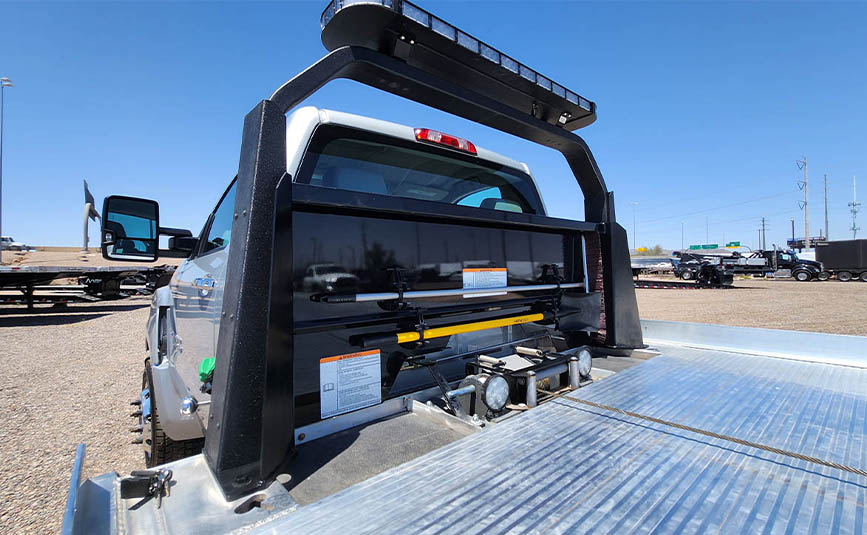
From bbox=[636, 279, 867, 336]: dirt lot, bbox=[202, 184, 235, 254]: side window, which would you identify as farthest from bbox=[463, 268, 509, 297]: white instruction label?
bbox=[636, 279, 867, 336]: dirt lot

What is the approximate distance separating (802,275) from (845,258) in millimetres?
2746

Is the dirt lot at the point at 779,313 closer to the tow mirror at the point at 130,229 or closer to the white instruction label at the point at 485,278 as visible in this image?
the white instruction label at the point at 485,278

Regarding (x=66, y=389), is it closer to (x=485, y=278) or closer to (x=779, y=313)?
(x=485, y=278)

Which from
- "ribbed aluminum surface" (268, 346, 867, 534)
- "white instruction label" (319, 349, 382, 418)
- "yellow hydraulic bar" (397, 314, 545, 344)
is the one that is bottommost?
"ribbed aluminum surface" (268, 346, 867, 534)

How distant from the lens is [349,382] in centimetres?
179

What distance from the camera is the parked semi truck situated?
114 centimetres

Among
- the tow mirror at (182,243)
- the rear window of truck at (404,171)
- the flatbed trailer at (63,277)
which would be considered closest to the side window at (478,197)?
the rear window of truck at (404,171)

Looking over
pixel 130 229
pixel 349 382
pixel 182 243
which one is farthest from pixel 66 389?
pixel 349 382

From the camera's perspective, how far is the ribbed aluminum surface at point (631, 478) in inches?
41.2

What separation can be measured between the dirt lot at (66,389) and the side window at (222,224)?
1869mm

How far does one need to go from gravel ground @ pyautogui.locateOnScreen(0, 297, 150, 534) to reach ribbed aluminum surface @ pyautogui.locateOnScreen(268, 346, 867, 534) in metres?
2.57

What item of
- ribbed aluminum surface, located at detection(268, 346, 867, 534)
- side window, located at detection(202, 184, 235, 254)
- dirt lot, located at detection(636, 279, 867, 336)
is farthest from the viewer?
dirt lot, located at detection(636, 279, 867, 336)

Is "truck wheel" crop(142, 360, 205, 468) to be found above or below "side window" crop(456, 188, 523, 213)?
below

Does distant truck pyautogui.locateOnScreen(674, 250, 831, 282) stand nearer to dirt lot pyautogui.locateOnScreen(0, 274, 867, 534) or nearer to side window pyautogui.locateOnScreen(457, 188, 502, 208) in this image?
dirt lot pyautogui.locateOnScreen(0, 274, 867, 534)
